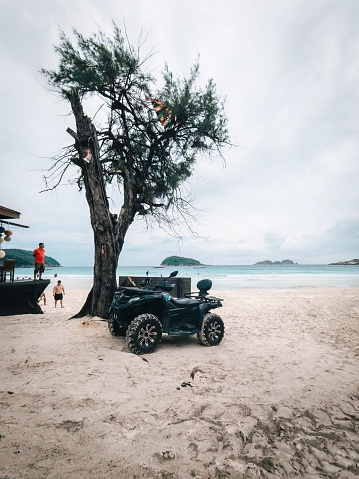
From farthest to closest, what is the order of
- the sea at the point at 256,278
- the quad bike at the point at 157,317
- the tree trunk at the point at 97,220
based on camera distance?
the sea at the point at 256,278 → the tree trunk at the point at 97,220 → the quad bike at the point at 157,317

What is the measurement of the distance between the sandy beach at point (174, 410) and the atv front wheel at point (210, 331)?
0.29 m

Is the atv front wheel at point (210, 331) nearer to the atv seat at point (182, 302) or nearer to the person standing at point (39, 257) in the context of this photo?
the atv seat at point (182, 302)

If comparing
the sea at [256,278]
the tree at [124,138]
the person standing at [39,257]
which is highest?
the tree at [124,138]

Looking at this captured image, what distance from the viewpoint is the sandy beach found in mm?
2281

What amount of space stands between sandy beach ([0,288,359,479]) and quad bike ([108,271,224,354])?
322mm

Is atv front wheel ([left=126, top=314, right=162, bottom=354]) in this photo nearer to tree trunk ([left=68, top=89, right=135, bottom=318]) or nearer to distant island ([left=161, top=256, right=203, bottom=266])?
tree trunk ([left=68, top=89, right=135, bottom=318])

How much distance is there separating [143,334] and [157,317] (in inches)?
21.5

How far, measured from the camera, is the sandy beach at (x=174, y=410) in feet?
7.48

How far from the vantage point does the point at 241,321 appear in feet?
30.2

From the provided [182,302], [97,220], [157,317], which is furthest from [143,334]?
[97,220]

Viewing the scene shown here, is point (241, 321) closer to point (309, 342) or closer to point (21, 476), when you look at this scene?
point (309, 342)

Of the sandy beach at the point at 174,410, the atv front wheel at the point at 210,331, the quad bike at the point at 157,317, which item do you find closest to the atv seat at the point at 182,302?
the quad bike at the point at 157,317

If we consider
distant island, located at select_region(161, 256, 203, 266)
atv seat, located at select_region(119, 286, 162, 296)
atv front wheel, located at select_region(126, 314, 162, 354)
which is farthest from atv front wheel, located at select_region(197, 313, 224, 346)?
distant island, located at select_region(161, 256, 203, 266)

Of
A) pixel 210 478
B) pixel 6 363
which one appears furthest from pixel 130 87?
pixel 210 478
